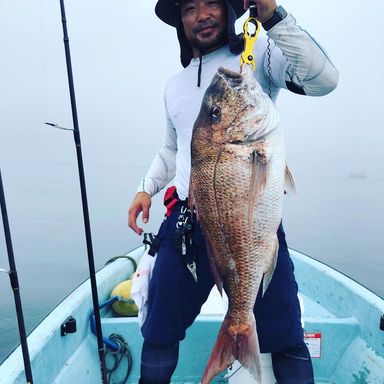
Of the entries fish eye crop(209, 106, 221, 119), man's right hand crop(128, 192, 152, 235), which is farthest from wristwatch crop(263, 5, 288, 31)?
man's right hand crop(128, 192, 152, 235)

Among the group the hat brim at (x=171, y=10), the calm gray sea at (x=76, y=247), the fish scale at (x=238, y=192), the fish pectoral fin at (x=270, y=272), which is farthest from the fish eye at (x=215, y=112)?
the calm gray sea at (x=76, y=247)

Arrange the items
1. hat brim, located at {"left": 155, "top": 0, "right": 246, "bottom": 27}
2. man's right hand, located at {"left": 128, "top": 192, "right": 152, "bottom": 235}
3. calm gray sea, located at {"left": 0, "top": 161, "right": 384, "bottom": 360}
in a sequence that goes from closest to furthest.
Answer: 1. hat brim, located at {"left": 155, "top": 0, "right": 246, "bottom": 27}
2. man's right hand, located at {"left": 128, "top": 192, "right": 152, "bottom": 235}
3. calm gray sea, located at {"left": 0, "top": 161, "right": 384, "bottom": 360}

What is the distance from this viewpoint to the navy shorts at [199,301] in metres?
1.89

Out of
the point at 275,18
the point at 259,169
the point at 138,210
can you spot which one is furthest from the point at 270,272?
the point at 275,18

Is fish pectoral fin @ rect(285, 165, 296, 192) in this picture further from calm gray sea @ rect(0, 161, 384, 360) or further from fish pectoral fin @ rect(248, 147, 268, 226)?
calm gray sea @ rect(0, 161, 384, 360)

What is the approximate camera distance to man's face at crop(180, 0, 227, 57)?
1929 mm

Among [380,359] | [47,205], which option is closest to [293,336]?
[380,359]

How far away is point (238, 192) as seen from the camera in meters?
1.61

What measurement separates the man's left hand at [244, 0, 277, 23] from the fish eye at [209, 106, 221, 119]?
380 millimetres

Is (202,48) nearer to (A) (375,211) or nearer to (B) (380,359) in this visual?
(B) (380,359)

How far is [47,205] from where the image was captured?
80.3 ft

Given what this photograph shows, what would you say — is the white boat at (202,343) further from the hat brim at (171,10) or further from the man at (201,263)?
the hat brim at (171,10)

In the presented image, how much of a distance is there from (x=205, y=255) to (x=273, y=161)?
622mm

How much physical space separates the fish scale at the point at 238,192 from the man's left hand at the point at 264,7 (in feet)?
0.73
